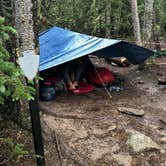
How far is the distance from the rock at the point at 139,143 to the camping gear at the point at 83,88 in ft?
9.01

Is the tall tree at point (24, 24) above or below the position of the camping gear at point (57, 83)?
above

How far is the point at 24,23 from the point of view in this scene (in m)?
5.23

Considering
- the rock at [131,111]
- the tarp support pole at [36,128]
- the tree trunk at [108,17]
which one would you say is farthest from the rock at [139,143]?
the tree trunk at [108,17]

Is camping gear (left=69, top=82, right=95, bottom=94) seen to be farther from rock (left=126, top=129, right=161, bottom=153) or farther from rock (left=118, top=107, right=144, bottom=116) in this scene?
rock (left=126, top=129, right=161, bottom=153)

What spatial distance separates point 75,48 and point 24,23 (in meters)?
3.90

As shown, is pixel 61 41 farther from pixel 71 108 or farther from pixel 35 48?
pixel 35 48

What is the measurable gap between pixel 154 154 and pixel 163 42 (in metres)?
12.2

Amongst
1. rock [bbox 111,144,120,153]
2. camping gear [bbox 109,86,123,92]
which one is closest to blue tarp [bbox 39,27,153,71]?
camping gear [bbox 109,86,123,92]

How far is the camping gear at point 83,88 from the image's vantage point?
9.01 metres

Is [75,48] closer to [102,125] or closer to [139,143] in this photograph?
[102,125]

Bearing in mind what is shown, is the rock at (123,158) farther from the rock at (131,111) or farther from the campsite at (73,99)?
the rock at (131,111)

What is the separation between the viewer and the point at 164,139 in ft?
21.4

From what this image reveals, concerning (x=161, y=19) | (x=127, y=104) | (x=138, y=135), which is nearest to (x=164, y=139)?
(x=138, y=135)

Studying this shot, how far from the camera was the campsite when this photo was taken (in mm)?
4625
